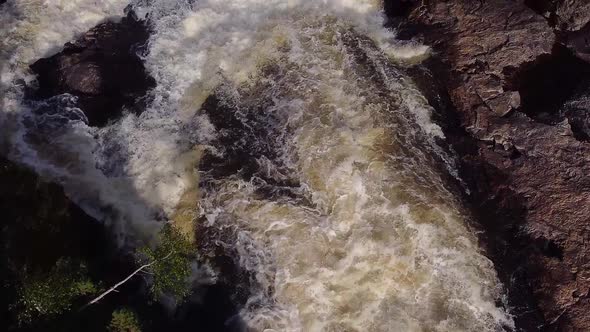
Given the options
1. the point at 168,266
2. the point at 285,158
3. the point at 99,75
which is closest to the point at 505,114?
the point at 285,158

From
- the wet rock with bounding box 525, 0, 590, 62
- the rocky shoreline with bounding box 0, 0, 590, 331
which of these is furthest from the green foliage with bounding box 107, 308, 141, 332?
the wet rock with bounding box 525, 0, 590, 62

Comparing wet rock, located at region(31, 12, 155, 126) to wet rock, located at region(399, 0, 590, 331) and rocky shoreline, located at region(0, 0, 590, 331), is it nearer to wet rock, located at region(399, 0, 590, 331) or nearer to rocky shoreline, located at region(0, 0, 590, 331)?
rocky shoreline, located at region(0, 0, 590, 331)

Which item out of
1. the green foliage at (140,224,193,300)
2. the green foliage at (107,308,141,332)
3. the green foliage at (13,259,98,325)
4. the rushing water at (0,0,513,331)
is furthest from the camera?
the rushing water at (0,0,513,331)

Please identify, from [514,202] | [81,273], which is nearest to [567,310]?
[514,202]

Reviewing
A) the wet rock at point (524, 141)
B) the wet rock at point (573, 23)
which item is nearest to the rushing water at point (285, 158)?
the wet rock at point (524, 141)

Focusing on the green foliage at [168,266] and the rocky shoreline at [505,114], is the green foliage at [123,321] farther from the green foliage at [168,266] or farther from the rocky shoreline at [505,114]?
the green foliage at [168,266]

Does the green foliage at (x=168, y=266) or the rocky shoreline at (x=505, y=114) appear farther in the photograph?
the rocky shoreline at (x=505, y=114)
